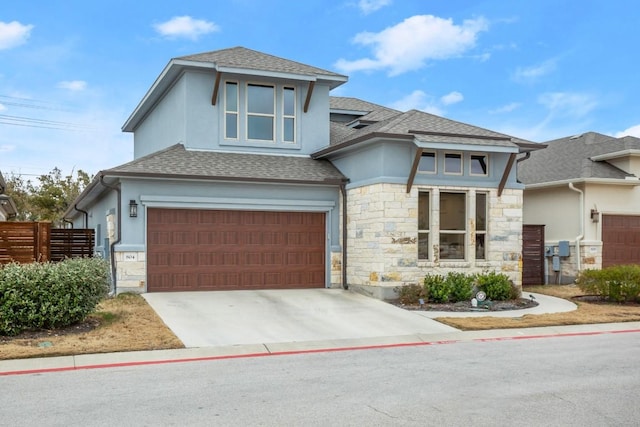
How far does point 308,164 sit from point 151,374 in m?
11.2

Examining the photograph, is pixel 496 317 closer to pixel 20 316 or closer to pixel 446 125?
pixel 446 125

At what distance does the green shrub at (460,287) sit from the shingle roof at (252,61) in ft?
24.9

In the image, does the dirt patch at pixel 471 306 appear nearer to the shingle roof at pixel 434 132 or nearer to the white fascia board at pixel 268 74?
the shingle roof at pixel 434 132

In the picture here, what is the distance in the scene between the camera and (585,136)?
86.7 feet

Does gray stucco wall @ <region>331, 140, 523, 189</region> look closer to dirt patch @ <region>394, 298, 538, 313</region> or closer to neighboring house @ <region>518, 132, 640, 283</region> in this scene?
dirt patch @ <region>394, 298, 538, 313</region>

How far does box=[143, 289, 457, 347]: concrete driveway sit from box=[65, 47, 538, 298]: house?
1.04m

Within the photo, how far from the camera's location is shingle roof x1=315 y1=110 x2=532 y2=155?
54.8ft

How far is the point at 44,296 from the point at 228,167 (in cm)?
752

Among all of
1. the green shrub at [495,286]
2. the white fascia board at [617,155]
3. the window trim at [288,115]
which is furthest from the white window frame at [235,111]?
the white fascia board at [617,155]

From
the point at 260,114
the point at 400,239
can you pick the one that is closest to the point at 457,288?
the point at 400,239

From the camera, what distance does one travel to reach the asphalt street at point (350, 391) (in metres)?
6.78

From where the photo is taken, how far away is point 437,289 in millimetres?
16500

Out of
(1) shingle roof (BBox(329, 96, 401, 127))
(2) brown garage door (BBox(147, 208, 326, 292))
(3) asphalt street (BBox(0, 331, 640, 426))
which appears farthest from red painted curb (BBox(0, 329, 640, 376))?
(1) shingle roof (BBox(329, 96, 401, 127))

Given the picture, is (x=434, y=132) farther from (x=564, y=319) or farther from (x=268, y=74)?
(x=564, y=319)
